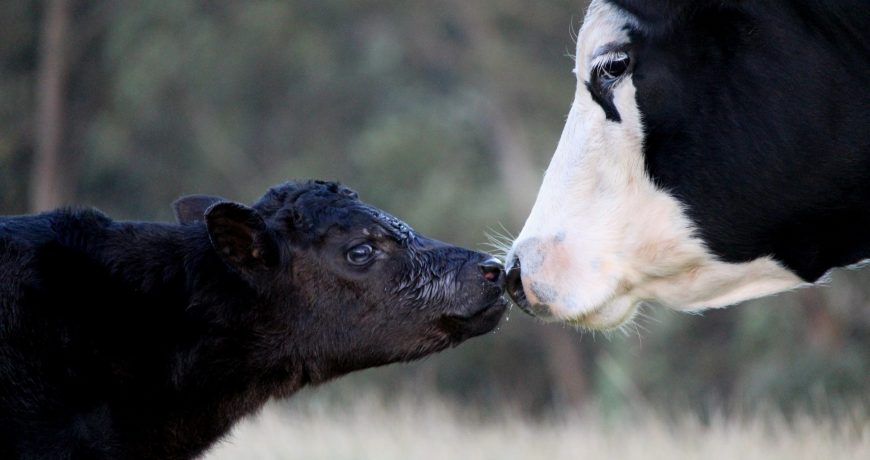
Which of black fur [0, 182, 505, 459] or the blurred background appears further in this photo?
the blurred background

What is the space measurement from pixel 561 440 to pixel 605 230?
158 inches

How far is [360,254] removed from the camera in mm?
5633

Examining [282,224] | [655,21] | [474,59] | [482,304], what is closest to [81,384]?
[282,224]

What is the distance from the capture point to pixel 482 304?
554cm

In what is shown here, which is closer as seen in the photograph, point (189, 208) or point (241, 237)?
point (241, 237)

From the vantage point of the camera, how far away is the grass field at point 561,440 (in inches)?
291

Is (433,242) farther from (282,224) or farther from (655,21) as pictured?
(655,21)

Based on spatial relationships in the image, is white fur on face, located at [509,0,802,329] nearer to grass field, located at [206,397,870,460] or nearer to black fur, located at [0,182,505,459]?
black fur, located at [0,182,505,459]

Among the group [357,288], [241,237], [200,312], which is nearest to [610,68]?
[357,288]

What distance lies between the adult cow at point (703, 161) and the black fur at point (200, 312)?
623mm

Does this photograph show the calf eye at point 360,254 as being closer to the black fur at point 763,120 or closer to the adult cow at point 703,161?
the adult cow at point 703,161

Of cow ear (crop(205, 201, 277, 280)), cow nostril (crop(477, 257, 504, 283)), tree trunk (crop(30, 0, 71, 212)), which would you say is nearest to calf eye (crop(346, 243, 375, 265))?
cow ear (crop(205, 201, 277, 280))

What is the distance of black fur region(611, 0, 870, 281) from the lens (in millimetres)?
4676

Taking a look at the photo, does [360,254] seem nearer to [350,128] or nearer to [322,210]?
[322,210]
